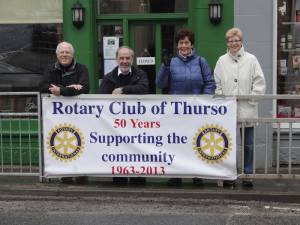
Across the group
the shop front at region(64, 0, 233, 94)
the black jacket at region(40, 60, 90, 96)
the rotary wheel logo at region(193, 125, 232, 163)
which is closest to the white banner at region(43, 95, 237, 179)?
the rotary wheel logo at region(193, 125, 232, 163)

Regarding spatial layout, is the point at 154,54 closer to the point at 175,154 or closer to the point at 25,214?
the point at 175,154

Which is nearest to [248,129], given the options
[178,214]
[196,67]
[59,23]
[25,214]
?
[196,67]

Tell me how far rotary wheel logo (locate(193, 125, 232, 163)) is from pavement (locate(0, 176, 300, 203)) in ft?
1.45

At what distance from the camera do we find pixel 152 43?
364 inches

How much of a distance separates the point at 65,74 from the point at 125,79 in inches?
31.3

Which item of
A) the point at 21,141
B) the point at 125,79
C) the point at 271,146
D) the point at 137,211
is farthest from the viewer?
the point at 21,141

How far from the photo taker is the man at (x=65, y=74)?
683 centimetres

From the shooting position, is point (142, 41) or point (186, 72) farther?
point (142, 41)

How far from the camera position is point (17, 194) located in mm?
6836

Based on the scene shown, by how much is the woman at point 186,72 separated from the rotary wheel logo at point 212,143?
558 mm

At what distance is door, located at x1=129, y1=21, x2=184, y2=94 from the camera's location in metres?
9.21

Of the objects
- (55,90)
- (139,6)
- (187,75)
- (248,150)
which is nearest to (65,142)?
(55,90)

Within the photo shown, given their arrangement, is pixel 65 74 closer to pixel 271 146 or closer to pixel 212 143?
pixel 212 143

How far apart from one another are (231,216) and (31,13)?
514 centimetres
